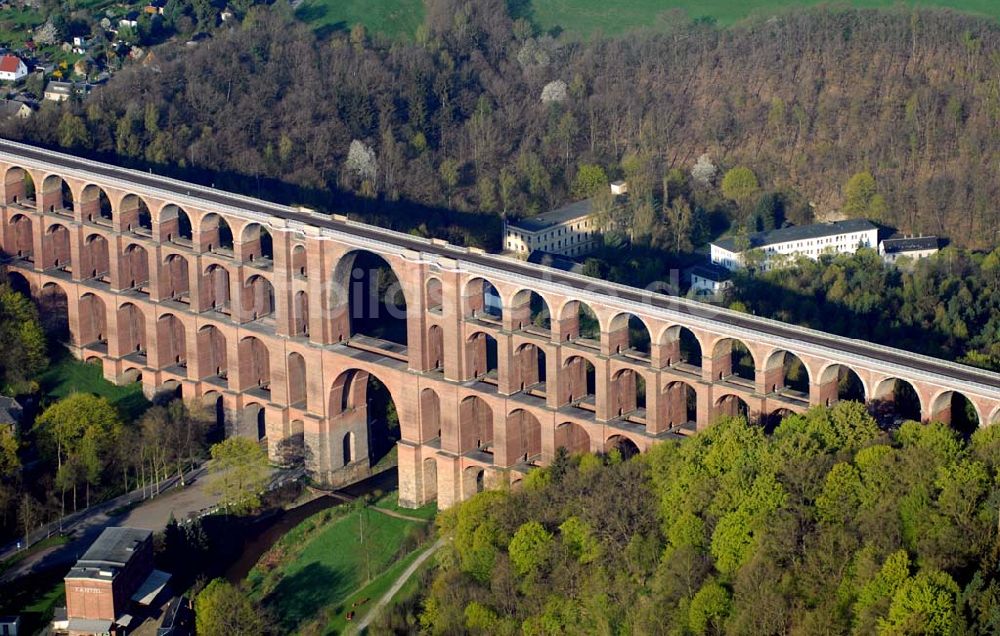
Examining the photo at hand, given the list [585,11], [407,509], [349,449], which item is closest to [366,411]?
[349,449]

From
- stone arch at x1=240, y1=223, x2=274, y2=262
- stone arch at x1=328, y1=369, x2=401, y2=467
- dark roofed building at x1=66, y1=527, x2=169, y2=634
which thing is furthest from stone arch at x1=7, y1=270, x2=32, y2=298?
dark roofed building at x1=66, y1=527, x2=169, y2=634

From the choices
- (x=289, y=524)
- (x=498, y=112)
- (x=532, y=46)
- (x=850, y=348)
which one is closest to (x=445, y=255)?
(x=289, y=524)

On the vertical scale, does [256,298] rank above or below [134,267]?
below

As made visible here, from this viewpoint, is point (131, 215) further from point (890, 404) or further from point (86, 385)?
point (890, 404)

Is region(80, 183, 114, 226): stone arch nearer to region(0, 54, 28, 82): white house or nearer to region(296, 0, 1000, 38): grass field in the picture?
region(0, 54, 28, 82): white house

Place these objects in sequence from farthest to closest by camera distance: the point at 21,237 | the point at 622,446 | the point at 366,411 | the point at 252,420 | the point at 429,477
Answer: the point at 21,237, the point at 252,420, the point at 366,411, the point at 429,477, the point at 622,446

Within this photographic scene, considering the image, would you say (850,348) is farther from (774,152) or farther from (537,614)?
(774,152)

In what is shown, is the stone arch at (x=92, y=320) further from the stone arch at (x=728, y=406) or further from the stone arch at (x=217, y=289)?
the stone arch at (x=728, y=406)
